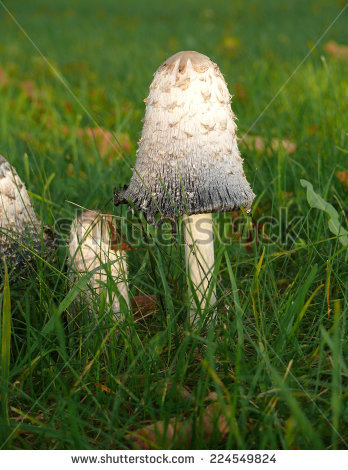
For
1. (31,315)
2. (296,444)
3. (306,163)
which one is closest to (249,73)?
(306,163)

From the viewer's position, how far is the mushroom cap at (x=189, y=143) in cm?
183

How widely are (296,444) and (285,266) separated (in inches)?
43.9

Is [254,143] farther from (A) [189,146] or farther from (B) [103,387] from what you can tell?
(B) [103,387]

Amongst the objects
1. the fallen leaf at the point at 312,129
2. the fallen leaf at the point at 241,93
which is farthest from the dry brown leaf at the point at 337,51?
the fallen leaf at the point at 312,129

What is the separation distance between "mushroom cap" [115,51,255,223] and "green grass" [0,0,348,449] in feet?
0.70

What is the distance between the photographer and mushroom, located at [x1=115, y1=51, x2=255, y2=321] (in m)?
1.83

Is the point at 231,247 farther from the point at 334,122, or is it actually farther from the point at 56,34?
the point at 56,34

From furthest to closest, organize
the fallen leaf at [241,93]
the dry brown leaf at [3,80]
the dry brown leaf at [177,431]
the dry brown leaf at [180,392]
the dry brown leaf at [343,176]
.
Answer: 1. the dry brown leaf at [3,80]
2. the fallen leaf at [241,93]
3. the dry brown leaf at [343,176]
4. the dry brown leaf at [180,392]
5. the dry brown leaf at [177,431]

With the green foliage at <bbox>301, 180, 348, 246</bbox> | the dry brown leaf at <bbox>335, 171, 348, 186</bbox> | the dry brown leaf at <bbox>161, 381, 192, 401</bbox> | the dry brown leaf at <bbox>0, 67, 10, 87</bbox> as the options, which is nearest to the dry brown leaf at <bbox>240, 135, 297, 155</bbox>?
the dry brown leaf at <bbox>335, 171, 348, 186</bbox>

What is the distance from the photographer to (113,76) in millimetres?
6602

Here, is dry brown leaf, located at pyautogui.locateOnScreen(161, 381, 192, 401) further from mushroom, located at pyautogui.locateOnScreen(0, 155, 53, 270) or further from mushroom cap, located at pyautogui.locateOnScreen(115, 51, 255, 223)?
mushroom, located at pyautogui.locateOnScreen(0, 155, 53, 270)

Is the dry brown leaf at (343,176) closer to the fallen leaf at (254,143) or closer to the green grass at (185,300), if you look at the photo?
the green grass at (185,300)

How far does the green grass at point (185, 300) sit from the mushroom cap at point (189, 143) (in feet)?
0.70

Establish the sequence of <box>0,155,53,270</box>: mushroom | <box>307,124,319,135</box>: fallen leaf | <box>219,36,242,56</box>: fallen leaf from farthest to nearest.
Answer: <box>219,36,242,56</box>: fallen leaf
<box>307,124,319,135</box>: fallen leaf
<box>0,155,53,270</box>: mushroom
